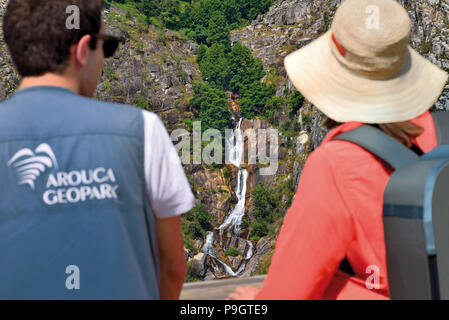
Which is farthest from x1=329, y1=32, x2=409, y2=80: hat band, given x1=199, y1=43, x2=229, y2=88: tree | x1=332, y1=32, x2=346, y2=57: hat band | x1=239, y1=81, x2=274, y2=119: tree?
x1=199, y1=43, x2=229, y2=88: tree

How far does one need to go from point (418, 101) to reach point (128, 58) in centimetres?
7133

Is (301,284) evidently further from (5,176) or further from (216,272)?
(216,272)

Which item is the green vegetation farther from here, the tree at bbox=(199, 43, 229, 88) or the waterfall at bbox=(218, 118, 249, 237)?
the tree at bbox=(199, 43, 229, 88)

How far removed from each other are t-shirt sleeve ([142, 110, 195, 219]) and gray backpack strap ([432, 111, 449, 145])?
2.27 ft

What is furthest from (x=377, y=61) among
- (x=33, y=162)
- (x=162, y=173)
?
(x=33, y=162)

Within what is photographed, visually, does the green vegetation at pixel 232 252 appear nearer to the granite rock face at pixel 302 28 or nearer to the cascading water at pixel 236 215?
the cascading water at pixel 236 215

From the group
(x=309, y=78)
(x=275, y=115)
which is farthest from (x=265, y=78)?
(x=309, y=78)

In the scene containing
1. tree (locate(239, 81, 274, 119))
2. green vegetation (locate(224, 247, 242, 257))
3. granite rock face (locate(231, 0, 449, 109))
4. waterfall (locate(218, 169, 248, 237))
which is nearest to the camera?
granite rock face (locate(231, 0, 449, 109))

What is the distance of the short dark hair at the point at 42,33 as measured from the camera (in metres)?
1.22

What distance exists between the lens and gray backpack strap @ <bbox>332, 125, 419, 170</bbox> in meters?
1.21

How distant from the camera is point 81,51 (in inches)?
49.5

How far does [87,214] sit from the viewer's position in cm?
115

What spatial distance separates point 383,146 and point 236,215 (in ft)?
196

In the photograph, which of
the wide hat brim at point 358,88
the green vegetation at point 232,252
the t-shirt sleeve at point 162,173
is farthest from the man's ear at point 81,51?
the green vegetation at point 232,252
